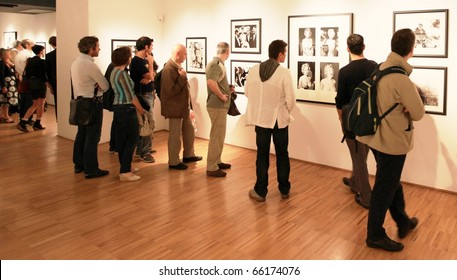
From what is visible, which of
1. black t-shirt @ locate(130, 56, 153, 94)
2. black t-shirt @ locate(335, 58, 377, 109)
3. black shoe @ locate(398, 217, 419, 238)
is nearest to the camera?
black shoe @ locate(398, 217, 419, 238)

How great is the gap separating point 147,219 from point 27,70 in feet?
18.7

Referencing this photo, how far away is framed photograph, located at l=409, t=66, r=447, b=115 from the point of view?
5176 millimetres

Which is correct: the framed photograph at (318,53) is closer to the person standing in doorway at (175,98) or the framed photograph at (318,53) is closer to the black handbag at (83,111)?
the person standing in doorway at (175,98)

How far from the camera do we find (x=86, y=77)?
5.32 metres

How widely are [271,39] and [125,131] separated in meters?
2.85

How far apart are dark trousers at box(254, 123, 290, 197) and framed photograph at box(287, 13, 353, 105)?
1775mm

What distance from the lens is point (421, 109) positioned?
323 cm

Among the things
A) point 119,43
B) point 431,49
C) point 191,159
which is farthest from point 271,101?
point 119,43

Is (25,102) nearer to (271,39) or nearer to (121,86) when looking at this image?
(121,86)

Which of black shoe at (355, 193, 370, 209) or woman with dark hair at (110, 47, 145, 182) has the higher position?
woman with dark hair at (110, 47, 145, 182)

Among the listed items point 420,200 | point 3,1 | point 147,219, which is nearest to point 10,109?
point 3,1

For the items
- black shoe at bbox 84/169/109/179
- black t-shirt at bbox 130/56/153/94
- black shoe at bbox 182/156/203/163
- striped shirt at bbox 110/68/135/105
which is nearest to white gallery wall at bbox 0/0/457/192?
black shoe at bbox 182/156/203/163

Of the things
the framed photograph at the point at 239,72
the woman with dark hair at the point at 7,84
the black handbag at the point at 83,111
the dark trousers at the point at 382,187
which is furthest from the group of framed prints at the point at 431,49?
the woman with dark hair at the point at 7,84

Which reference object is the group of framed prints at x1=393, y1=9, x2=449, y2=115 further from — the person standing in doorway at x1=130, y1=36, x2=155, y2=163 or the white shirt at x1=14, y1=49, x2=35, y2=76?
the white shirt at x1=14, y1=49, x2=35, y2=76
